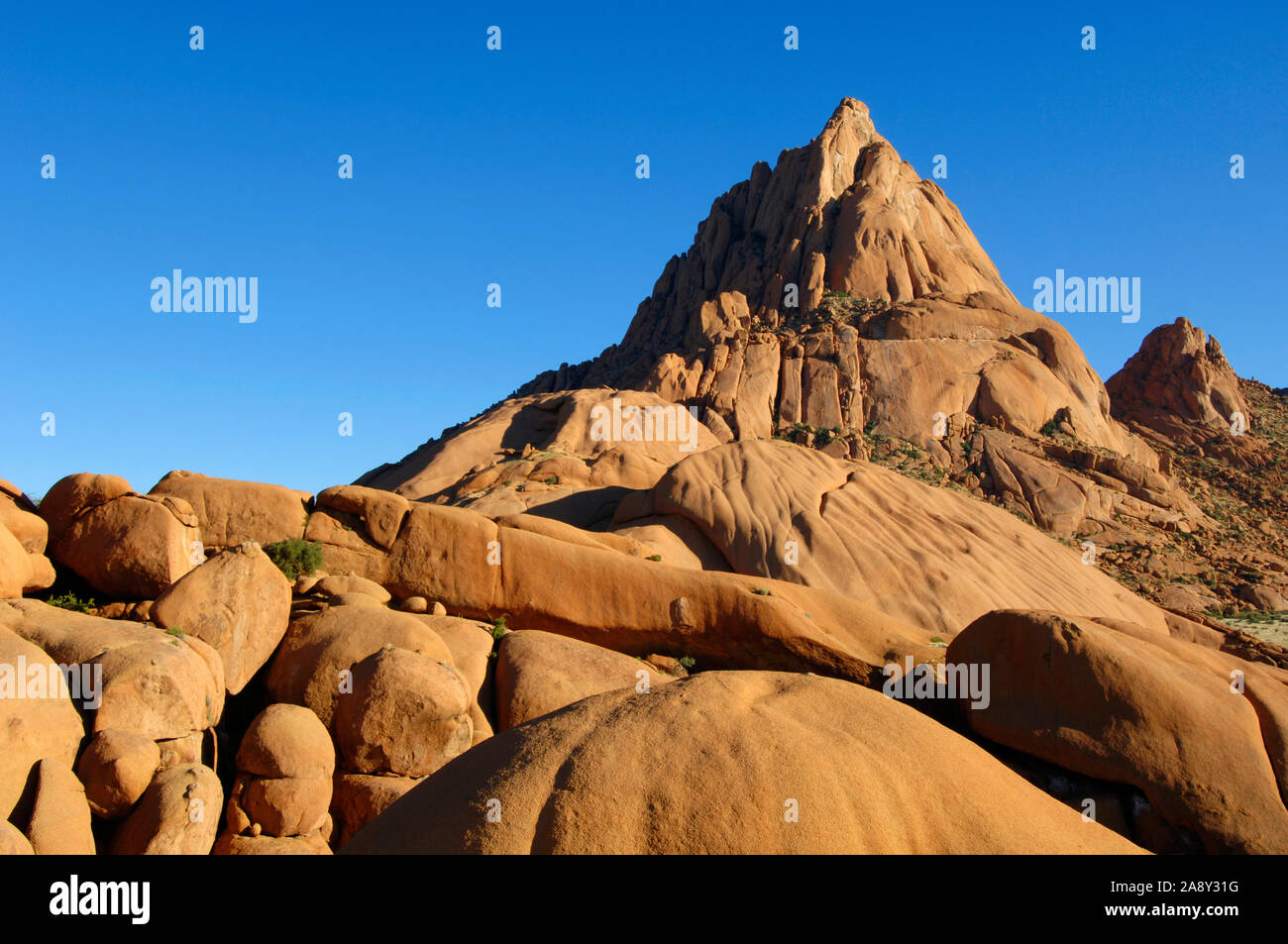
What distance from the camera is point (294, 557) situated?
1816cm

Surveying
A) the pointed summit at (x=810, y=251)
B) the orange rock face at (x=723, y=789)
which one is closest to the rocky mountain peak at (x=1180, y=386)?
the pointed summit at (x=810, y=251)

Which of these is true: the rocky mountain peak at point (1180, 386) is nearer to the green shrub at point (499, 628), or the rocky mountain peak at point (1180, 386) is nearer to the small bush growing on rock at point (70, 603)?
the green shrub at point (499, 628)

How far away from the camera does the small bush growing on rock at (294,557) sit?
59.1 feet

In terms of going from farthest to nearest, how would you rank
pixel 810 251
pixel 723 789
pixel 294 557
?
pixel 810 251, pixel 294 557, pixel 723 789
